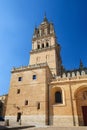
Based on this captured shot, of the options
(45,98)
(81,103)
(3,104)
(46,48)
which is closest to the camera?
(45,98)

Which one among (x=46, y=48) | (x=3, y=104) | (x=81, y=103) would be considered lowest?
(x=81, y=103)

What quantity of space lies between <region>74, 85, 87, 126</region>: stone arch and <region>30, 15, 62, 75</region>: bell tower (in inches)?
386

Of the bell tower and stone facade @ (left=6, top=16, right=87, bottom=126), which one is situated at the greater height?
the bell tower

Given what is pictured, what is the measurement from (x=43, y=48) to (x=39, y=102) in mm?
18592

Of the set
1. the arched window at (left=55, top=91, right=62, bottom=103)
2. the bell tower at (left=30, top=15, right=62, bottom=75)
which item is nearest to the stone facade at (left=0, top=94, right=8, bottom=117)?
the bell tower at (left=30, top=15, right=62, bottom=75)

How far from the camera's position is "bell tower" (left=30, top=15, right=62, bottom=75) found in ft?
119

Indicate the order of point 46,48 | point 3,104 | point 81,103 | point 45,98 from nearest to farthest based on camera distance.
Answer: point 45,98 → point 81,103 → point 46,48 → point 3,104

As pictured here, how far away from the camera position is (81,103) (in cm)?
2541

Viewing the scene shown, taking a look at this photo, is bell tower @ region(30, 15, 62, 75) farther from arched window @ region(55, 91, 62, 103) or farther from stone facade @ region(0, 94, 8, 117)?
stone facade @ region(0, 94, 8, 117)

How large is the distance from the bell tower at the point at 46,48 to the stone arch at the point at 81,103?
9792 millimetres

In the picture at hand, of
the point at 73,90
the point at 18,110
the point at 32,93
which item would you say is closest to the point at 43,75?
the point at 32,93

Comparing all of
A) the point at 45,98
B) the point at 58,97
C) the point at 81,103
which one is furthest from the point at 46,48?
the point at 81,103

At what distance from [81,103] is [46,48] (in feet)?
62.9

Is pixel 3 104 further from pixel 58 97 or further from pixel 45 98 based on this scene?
pixel 58 97
